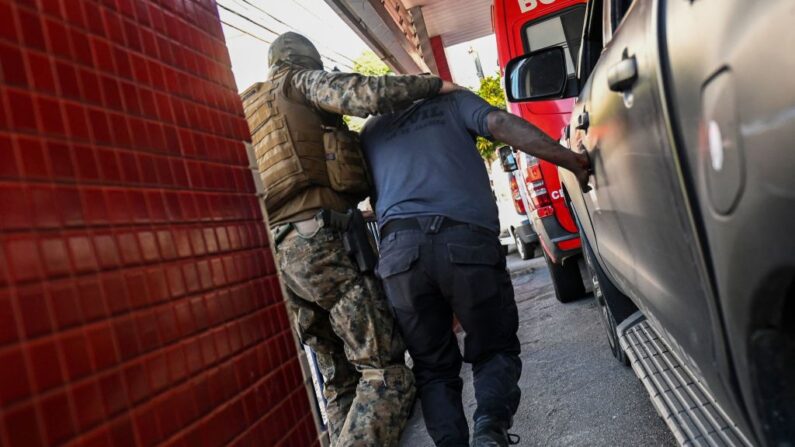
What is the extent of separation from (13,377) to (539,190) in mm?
4431

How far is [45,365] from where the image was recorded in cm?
102

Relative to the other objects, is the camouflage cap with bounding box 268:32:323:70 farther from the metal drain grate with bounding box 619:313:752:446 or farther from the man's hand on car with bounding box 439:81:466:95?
the metal drain grate with bounding box 619:313:752:446

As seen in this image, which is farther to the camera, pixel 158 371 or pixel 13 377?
pixel 158 371

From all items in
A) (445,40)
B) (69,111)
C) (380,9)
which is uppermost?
(445,40)

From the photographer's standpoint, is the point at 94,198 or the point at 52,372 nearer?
the point at 52,372

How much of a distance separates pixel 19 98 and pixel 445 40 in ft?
46.9

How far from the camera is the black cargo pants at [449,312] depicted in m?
2.37

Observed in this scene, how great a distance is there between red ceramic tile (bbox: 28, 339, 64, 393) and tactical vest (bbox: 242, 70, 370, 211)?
5.27 feet

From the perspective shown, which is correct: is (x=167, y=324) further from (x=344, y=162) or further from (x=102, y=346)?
(x=344, y=162)

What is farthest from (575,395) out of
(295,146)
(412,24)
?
(412,24)

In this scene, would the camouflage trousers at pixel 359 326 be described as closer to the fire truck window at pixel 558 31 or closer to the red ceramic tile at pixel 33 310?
the red ceramic tile at pixel 33 310

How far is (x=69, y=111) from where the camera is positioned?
1177 millimetres

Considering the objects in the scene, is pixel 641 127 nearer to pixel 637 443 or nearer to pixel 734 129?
pixel 734 129

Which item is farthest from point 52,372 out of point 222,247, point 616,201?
point 616,201
